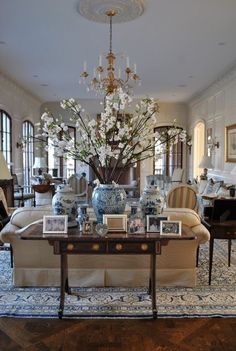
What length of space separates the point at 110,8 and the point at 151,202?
2640mm

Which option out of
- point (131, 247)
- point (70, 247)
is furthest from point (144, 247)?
point (70, 247)

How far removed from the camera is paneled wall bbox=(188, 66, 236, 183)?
24.2 feet

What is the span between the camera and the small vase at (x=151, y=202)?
9.81 feet

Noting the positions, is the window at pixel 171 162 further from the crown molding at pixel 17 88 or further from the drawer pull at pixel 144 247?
the drawer pull at pixel 144 247

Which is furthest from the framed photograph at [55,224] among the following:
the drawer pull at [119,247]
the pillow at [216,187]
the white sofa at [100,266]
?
the pillow at [216,187]

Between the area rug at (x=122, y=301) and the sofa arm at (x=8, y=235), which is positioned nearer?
the area rug at (x=122, y=301)

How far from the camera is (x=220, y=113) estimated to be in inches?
324

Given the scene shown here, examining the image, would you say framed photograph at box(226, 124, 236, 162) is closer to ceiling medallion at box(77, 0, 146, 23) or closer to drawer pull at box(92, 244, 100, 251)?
ceiling medallion at box(77, 0, 146, 23)

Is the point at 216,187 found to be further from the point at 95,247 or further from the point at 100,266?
the point at 95,247

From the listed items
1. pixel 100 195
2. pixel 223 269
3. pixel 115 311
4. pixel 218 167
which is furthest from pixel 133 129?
pixel 218 167

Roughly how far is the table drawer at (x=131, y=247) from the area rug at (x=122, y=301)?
1.98ft

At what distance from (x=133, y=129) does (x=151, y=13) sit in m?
2.37

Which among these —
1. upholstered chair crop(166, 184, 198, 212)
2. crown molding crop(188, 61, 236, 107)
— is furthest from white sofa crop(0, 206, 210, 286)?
crown molding crop(188, 61, 236, 107)

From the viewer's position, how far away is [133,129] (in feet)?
9.25
